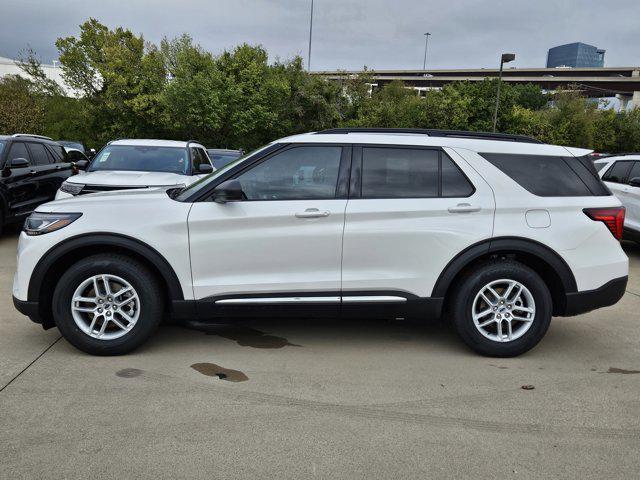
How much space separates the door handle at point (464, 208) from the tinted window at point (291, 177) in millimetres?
953

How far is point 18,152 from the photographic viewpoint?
30.2 feet

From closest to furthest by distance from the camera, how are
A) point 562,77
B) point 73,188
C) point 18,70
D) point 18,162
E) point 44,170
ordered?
point 73,188 → point 18,162 → point 44,170 → point 18,70 → point 562,77

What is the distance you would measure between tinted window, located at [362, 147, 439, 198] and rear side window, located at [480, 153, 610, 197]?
49cm

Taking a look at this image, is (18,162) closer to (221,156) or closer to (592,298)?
(221,156)

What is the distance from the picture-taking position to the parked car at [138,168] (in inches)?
291

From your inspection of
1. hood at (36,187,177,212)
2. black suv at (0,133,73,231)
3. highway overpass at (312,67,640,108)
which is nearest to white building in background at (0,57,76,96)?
highway overpass at (312,67,640,108)

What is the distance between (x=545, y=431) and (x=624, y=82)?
103m

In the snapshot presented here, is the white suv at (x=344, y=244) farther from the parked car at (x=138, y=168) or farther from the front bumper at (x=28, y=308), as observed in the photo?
the parked car at (x=138, y=168)

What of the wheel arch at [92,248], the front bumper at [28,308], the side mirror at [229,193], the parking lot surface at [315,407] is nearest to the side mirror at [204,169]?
the parking lot surface at [315,407]

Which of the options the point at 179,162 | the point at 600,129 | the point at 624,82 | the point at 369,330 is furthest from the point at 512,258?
the point at 624,82

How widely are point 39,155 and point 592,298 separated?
31.2 ft

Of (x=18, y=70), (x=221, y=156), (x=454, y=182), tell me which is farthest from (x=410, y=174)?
(x=18, y=70)

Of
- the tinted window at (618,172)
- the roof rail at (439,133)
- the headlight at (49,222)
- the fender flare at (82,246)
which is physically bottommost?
the fender flare at (82,246)

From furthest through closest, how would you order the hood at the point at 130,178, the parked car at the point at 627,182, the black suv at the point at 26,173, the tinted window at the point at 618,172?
the tinted window at the point at 618,172
the parked car at the point at 627,182
the black suv at the point at 26,173
the hood at the point at 130,178
